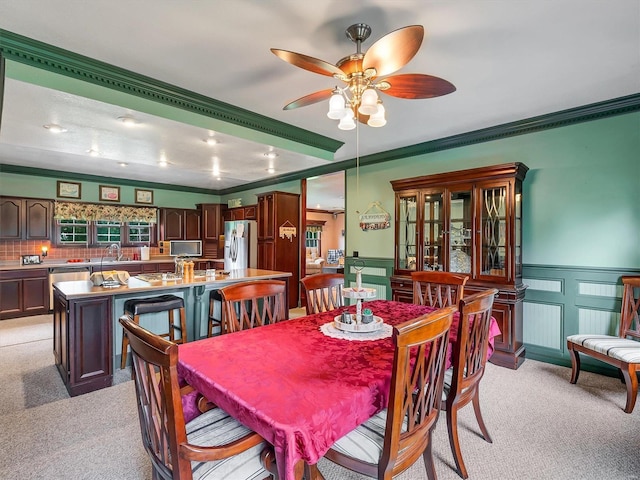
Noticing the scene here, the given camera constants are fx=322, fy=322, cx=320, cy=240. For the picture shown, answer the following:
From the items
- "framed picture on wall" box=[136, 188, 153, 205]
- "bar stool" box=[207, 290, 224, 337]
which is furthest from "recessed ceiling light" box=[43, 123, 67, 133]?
"framed picture on wall" box=[136, 188, 153, 205]

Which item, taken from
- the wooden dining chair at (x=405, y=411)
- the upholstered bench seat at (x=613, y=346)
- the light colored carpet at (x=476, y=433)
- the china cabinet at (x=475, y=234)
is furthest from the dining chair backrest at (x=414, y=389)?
the china cabinet at (x=475, y=234)

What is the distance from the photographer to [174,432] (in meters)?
1.00

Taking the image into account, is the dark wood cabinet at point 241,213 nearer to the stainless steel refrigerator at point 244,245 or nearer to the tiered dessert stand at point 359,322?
the stainless steel refrigerator at point 244,245

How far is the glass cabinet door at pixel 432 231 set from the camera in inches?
149

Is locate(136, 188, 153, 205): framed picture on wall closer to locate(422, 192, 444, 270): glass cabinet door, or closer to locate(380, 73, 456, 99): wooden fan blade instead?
locate(422, 192, 444, 270): glass cabinet door

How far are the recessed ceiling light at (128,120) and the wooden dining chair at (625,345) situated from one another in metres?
4.31

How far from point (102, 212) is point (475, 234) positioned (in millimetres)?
6575

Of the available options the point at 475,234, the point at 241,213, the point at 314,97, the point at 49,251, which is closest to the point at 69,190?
the point at 49,251

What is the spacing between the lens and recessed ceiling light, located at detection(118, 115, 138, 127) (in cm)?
276

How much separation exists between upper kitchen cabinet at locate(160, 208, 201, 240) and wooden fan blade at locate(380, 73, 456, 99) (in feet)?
20.8

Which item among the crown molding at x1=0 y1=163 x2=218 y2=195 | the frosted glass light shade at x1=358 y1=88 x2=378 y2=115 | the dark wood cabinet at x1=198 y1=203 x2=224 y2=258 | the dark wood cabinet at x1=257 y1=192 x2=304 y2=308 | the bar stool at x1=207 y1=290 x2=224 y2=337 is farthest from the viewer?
the dark wood cabinet at x1=198 y1=203 x2=224 y2=258

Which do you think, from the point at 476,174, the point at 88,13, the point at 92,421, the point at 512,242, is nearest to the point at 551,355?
the point at 512,242

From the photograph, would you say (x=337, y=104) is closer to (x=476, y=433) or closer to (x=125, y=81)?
(x=125, y=81)

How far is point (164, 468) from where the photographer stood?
1.13 metres
